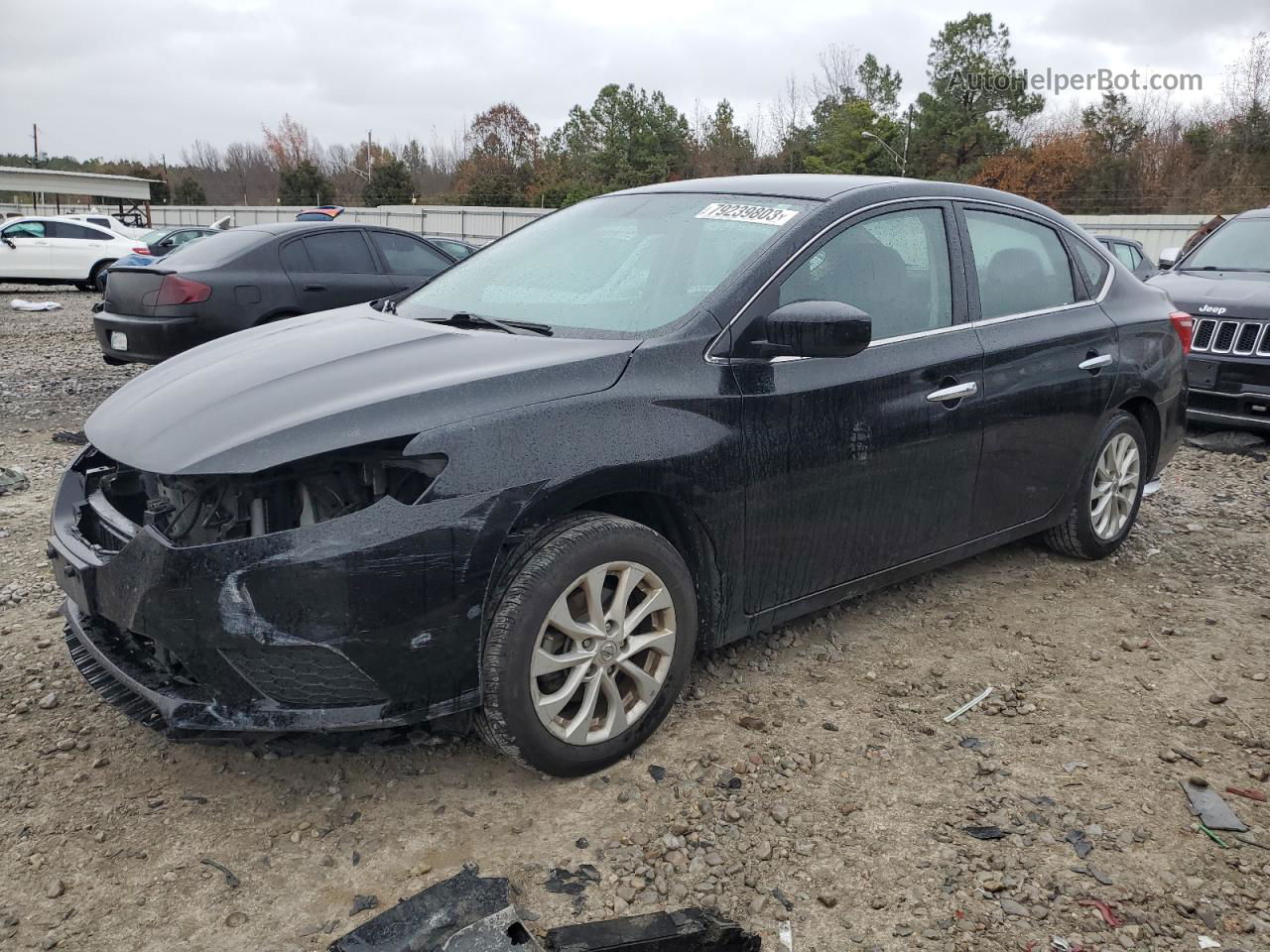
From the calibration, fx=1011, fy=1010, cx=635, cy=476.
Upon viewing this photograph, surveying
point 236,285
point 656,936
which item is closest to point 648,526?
point 656,936

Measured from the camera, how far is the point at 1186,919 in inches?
96.7

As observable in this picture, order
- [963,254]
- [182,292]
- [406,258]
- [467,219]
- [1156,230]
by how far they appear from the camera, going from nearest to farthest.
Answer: [963,254] → [182,292] → [406,258] → [1156,230] → [467,219]

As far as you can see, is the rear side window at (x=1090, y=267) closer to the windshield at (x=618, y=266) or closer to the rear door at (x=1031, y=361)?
the rear door at (x=1031, y=361)

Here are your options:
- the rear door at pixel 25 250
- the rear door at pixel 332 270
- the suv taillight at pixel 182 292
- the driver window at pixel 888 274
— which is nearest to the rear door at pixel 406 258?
the rear door at pixel 332 270

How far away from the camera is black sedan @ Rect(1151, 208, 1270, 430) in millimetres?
7293

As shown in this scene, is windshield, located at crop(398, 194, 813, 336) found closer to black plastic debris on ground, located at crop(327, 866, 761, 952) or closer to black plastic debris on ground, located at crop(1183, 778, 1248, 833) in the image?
black plastic debris on ground, located at crop(327, 866, 761, 952)

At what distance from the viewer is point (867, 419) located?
3.50 metres

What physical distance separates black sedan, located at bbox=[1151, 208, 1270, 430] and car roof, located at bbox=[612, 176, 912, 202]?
15.2 feet

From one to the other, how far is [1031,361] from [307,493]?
9.67 feet

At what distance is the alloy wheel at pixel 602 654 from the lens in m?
2.80

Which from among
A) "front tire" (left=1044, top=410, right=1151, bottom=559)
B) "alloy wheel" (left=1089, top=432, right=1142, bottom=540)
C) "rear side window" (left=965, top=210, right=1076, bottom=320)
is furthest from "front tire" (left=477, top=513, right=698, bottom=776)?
"alloy wheel" (left=1089, top=432, right=1142, bottom=540)

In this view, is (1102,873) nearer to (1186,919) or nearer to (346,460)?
(1186,919)

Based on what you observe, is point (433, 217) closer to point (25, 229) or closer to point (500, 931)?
point (25, 229)

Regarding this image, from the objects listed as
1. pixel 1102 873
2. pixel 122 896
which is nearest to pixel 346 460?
pixel 122 896
